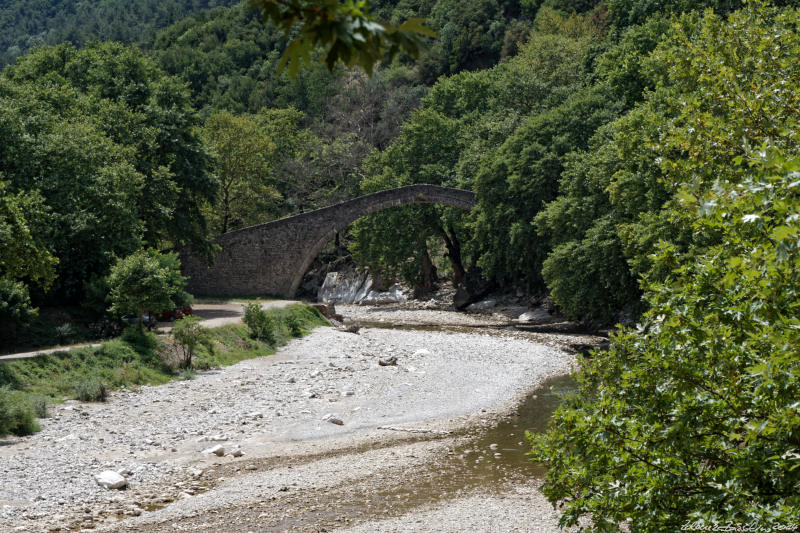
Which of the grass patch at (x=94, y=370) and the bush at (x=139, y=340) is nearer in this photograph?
the grass patch at (x=94, y=370)

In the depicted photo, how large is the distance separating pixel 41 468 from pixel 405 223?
3250 cm

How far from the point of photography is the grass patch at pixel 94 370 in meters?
14.3

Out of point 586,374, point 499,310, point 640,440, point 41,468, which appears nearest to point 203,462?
point 41,468

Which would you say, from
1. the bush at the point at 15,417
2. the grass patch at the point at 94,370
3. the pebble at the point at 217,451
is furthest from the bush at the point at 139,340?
the pebble at the point at 217,451

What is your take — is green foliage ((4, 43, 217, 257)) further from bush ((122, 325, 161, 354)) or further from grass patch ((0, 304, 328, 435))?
bush ((122, 325, 161, 354))

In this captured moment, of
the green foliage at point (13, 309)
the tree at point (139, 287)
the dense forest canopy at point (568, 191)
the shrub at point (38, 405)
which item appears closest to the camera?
the dense forest canopy at point (568, 191)

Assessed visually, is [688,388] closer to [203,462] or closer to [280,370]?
[203,462]

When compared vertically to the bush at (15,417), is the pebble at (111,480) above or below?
below

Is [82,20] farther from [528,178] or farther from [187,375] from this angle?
[187,375]

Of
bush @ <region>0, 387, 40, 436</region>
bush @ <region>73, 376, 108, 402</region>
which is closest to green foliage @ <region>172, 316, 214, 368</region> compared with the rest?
bush @ <region>73, 376, 108, 402</region>

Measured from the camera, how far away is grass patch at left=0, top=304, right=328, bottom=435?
47.0 feet

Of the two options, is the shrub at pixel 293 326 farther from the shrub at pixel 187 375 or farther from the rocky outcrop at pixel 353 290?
the rocky outcrop at pixel 353 290

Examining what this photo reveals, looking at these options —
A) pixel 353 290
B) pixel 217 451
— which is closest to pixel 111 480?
pixel 217 451

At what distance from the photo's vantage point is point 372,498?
10680 millimetres
